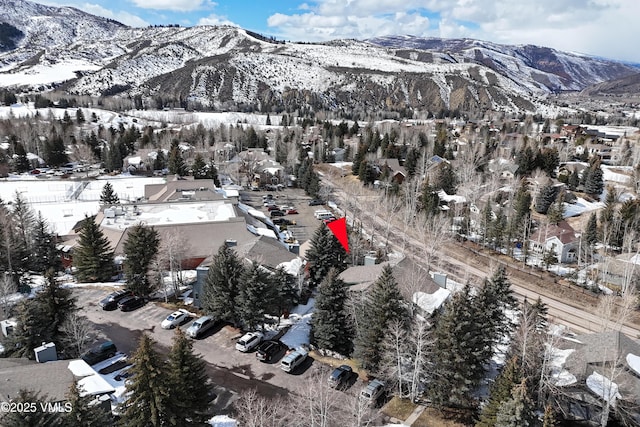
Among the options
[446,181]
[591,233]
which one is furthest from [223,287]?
[446,181]

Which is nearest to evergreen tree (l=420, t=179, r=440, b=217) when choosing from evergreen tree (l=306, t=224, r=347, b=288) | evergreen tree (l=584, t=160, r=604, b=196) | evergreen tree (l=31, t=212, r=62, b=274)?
evergreen tree (l=306, t=224, r=347, b=288)

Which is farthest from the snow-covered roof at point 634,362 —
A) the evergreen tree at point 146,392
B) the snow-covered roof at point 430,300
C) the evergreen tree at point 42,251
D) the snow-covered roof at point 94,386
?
the evergreen tree at point 42,251

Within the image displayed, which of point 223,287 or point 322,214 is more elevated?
point 223,287

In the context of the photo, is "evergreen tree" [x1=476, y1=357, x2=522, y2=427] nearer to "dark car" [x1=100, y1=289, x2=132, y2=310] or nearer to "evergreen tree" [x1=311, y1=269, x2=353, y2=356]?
"evergreen tree" [x1=311, y1=269, x2=353, y2=356]

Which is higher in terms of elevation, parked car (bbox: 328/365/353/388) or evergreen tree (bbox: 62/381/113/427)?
evergreen tree (bbox: 62/381/113/427)

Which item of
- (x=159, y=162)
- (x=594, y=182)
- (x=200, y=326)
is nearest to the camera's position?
(x=200, y=326)

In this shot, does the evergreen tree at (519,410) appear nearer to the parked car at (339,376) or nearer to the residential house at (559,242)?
the parked car at (339,376)

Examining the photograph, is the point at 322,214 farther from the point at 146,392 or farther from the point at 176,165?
the point at 146,392
